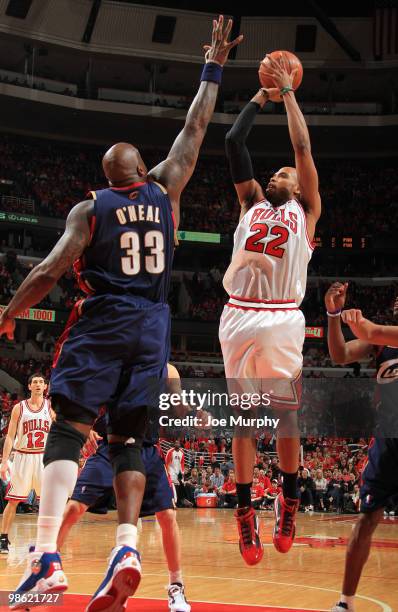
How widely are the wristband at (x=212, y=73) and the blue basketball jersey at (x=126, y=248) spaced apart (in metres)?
1.19

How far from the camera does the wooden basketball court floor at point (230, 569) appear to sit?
693cm

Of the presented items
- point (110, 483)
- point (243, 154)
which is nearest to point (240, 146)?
point (243, 154)

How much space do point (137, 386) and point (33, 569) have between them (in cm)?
106

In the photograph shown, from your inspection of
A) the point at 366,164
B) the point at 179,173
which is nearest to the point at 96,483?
the point at 179,173

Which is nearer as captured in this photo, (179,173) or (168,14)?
(179,173)

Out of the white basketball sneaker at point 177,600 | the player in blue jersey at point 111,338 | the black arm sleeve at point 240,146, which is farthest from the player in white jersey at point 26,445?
the player in blue jersey at point 111,338

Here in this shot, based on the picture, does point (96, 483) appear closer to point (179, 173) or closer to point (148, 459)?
point (148, 459)

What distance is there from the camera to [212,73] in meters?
5.36

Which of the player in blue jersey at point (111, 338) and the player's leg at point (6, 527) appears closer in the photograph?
the player in blue jersey at point (111, 338)

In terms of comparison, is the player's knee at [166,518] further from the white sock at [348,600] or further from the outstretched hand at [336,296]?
the outstretched hand at [336,296]

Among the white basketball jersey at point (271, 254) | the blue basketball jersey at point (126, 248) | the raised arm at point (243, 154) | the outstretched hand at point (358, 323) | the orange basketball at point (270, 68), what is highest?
the orange basketball at point (270, 68)

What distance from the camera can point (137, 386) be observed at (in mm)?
4332

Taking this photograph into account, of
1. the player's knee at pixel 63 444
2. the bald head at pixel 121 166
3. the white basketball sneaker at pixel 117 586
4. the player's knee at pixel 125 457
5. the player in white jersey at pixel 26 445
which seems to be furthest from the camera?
the player in white jersey at pixel 26 445

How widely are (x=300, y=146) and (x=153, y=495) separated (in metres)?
2.83
